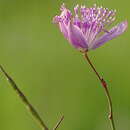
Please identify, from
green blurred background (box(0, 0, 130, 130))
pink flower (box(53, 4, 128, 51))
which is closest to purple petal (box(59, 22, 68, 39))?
pink flower (box(53, 4, 128, 51))

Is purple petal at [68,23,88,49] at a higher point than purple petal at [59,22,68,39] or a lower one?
lower

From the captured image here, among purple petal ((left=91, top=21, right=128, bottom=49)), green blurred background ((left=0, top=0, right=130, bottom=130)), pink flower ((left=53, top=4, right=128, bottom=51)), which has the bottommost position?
green blurred background ((left=0, top=0, right=130, bottom=130))

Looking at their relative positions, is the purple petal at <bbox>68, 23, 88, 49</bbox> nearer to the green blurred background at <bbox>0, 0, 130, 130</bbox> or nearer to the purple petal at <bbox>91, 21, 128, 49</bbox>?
the purple petal at <bbox>91, 21, 128, 49</bbox>

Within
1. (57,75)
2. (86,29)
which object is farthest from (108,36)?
(57,75)

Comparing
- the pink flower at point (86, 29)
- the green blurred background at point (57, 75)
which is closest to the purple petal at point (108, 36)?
the pink flower at point (86, 29)

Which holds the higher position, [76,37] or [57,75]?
[76,37]

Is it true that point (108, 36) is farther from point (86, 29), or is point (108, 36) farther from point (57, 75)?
point (57, 75)

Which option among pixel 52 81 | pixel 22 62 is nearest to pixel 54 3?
pixel 22 62

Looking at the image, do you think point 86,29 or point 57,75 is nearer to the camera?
point 86,29
